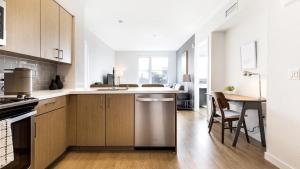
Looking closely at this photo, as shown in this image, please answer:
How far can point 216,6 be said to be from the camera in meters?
4.32

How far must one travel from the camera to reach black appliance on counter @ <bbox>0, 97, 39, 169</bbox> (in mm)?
1438

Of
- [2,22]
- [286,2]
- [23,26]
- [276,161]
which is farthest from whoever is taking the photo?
[276,161]

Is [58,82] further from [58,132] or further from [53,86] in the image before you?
[58,132]

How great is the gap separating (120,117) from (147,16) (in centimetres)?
313

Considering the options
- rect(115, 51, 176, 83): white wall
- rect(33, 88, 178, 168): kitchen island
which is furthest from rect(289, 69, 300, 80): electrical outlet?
rect(115, 51, 176, 83): white wall

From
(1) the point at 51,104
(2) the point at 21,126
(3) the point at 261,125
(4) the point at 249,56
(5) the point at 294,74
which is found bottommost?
(3) the point at 261,125

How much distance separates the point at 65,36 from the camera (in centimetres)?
309

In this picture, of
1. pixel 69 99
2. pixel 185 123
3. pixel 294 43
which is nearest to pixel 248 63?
pixel 294 43

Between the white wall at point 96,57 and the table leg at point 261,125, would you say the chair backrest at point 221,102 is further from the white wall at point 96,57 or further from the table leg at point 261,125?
the white wall at point 96,57

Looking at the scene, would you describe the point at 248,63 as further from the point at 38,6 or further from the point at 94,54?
the point at 94,54

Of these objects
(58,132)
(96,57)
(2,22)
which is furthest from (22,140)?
(96,57)

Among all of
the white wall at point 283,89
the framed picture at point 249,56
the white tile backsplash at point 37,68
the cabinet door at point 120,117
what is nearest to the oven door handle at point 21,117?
the white tile backsplash at point 37,68

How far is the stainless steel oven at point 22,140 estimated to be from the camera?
60.2 inches

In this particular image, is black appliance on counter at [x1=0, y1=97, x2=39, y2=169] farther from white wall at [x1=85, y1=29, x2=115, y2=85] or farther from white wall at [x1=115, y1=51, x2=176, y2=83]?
white wall at [x1=115, y1=51, x2=176, y2=83]
